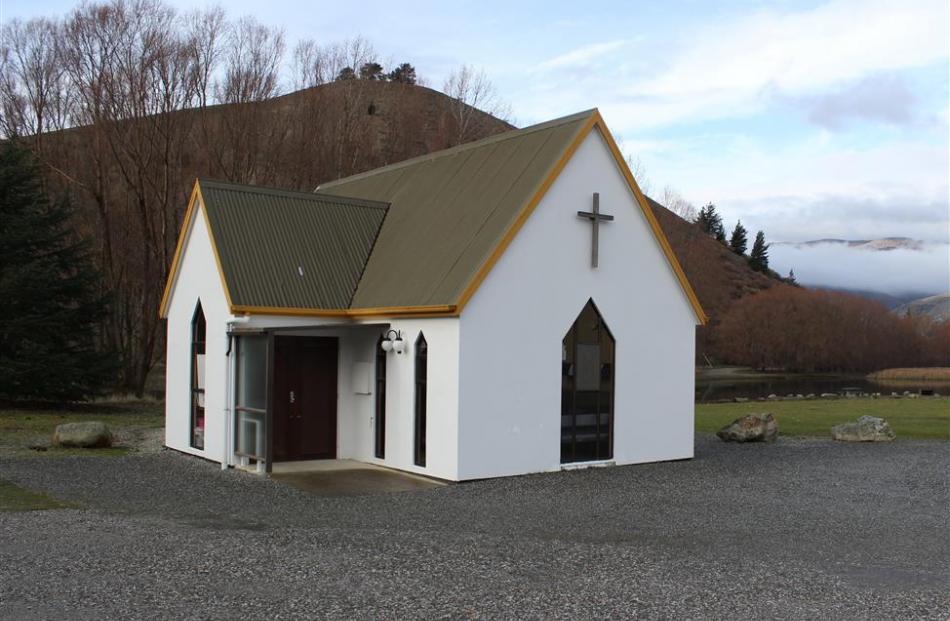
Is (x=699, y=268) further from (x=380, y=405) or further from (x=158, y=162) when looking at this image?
(x=380, y=405)

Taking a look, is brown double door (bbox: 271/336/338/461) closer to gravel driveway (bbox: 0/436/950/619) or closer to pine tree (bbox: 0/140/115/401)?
gravel driveway (bbox: 0/436/950/619)

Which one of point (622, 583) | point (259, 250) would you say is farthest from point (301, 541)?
point (259, 250)

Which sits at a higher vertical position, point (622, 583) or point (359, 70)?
point (359, 70)

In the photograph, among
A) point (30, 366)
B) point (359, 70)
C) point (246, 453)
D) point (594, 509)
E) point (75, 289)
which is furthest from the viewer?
point (359, 70)

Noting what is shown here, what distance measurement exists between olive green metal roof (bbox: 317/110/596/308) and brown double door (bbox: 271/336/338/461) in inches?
49.2

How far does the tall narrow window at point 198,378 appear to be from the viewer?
Answer: 18281 millimetres

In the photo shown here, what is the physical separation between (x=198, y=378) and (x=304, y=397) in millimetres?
2403

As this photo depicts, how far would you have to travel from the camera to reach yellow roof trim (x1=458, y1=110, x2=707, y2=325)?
15.4 metres

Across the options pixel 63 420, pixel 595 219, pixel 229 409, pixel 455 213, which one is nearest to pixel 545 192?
pixel 595 219

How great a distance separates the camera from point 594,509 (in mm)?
12883

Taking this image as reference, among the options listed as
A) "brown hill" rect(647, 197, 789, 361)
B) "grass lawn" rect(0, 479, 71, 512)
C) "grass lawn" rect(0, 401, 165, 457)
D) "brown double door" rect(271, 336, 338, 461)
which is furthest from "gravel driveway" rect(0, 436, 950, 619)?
"brown hill" rect(647, 197, 789, 361)

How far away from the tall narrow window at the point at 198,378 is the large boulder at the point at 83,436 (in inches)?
97.4

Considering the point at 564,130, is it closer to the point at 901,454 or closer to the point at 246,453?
the point at 246,453

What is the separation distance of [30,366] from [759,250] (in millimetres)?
118988
